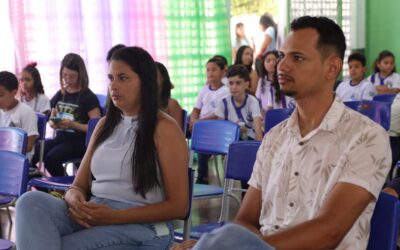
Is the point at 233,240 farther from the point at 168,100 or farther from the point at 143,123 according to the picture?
→ the point at 168,100

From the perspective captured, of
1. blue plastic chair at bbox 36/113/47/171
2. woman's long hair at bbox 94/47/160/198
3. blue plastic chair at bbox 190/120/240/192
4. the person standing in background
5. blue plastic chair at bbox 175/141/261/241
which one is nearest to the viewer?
woman's long hair at bbox 94/47/160/198

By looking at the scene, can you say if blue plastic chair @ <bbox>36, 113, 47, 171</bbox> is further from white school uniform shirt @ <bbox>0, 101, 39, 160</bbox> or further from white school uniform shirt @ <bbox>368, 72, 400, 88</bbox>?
white school uniform shirt @ <bbox>368, 72, 400, 88</bbox>

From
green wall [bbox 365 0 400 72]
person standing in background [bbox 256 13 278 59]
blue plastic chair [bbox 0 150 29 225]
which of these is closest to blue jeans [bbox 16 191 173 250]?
blue plastic chair [bbox 0 150 29 225]

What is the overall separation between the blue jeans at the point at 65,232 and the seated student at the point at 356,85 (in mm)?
4613

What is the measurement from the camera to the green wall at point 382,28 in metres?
8.30

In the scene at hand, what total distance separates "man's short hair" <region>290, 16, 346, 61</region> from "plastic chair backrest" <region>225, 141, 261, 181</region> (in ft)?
3.57

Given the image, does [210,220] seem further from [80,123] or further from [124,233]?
[124,233]

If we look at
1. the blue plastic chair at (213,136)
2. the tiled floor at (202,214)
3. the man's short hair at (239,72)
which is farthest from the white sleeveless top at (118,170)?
the man's short hair at (239,72)

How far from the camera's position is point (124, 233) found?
2.21m

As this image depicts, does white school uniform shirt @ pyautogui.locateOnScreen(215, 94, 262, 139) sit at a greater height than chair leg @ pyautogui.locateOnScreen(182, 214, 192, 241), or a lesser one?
greater

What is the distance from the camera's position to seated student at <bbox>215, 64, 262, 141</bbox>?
5.04 meters

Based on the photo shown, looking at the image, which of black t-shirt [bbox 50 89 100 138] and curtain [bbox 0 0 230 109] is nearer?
black t-shirt [bbox 50 89 100 138]

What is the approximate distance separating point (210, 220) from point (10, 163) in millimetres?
1998

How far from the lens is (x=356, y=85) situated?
660 centimetres
